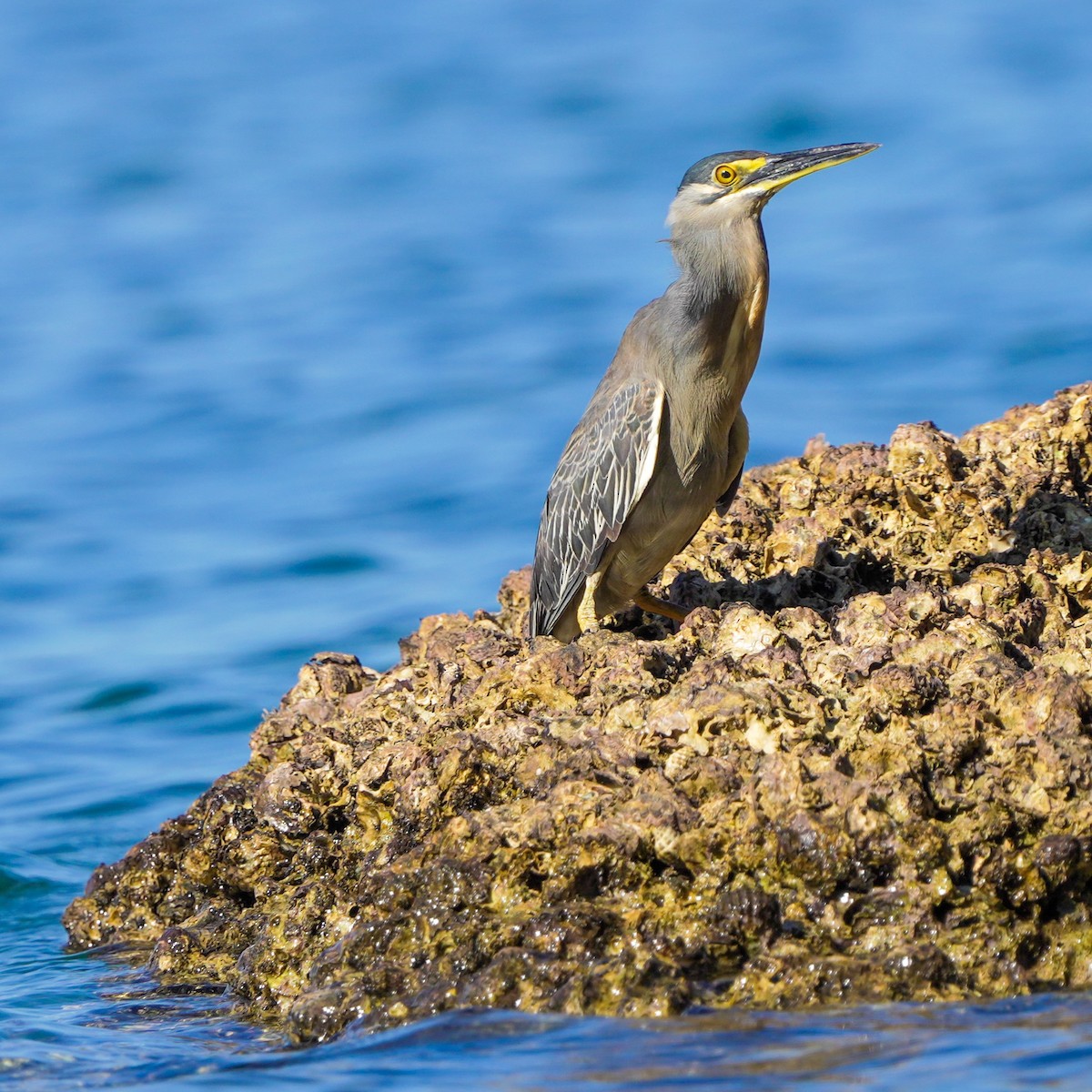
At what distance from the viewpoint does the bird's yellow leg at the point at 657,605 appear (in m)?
6.93

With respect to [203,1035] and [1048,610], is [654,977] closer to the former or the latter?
[203,1035]

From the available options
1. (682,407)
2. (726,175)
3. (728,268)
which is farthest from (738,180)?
(682,407)

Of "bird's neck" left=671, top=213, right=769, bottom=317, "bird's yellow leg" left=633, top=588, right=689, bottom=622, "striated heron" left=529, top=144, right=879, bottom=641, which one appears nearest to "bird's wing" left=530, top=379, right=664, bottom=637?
"striated heron" left=529, top=144, right=879, bottom=641

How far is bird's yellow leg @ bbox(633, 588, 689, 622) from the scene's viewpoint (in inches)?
273

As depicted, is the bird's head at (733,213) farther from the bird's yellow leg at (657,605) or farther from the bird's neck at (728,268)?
the bird's yellow leg at (657,605)

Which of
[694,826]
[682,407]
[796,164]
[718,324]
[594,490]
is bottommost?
[694,826]

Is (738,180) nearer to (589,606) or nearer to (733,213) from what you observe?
(733,213)

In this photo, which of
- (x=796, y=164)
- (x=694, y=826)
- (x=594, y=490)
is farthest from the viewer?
(x=594, y=490)

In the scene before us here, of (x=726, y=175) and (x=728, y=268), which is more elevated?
(x=726, y=175)

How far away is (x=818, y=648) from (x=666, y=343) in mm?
2098

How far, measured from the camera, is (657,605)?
7098 millimetres

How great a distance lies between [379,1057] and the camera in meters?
4.60

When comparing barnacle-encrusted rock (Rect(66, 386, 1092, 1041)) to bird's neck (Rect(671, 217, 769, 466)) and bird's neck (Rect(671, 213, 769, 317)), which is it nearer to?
bird's neck (Rect(671, 217, 769, 466))

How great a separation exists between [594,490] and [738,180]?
152 centimetres
